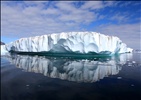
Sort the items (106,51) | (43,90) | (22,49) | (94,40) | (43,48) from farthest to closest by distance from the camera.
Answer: (22,49)
(43,48)
(106,51)
(94,40)
(43,90)

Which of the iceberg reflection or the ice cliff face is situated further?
the ice cliff face

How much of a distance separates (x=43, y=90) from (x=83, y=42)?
12.7 meters

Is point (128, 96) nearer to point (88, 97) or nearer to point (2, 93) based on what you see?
point (88, 97)

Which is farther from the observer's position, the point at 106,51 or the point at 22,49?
the point at 22,49

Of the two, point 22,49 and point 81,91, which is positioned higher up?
point 22,49

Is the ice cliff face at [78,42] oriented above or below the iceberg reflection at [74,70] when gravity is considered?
above

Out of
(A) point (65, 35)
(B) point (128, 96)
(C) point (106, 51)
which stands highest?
(A) point (65, 35)

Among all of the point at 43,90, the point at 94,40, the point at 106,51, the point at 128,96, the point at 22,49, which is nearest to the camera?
the point at 128,96

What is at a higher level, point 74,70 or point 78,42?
point 78,42

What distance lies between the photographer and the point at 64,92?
624 cm

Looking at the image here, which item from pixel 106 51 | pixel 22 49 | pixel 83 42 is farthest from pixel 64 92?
pixel 22 49

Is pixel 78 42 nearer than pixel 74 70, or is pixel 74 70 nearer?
pixel 74 70

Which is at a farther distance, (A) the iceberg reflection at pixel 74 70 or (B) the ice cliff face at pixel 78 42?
(B) the ice cliff face at pixel 78 42

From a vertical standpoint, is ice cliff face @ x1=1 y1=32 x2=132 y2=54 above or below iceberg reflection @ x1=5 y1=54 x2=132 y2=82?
above
